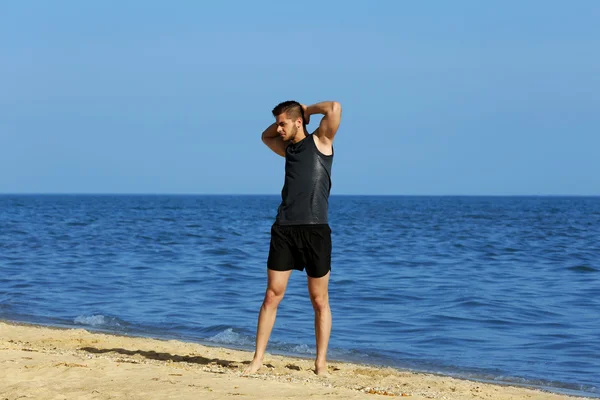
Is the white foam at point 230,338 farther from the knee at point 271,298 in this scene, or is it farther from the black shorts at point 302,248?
the black shorts at point 302,248

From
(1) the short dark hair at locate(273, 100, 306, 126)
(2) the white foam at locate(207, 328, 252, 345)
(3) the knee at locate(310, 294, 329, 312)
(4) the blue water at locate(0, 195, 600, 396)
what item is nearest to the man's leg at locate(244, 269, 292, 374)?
(3) the knee at locate(310, 294, 329, 312)

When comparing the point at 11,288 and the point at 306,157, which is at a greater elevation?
the point at 306,157

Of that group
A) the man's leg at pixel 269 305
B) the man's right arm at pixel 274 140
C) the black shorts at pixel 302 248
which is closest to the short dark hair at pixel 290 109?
the man's right arm at pixel 274 140

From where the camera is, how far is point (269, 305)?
6.38m

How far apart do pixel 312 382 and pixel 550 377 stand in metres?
3.34

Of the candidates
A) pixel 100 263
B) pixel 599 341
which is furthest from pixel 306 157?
pixel 100 263

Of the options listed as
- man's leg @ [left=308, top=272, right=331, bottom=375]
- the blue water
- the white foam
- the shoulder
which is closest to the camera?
the shoulder

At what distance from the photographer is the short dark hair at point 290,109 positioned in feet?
20.4

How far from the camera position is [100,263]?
18906mm

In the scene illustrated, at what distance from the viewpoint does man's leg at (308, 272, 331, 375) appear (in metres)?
6.29

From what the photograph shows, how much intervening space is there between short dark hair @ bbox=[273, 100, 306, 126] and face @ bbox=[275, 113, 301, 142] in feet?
0.12

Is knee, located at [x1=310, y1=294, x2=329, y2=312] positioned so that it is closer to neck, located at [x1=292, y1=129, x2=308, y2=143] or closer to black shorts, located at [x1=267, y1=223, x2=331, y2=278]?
black shorts, located at [x1=267, y1=223, x2=331, y2=278]

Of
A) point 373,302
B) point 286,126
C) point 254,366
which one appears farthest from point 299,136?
point 373,302

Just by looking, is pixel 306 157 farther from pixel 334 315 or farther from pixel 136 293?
pixel 136 293
